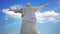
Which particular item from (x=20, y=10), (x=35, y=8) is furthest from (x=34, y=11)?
(x=20, y=10)

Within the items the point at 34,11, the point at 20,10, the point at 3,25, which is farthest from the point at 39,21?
the point at 3,25

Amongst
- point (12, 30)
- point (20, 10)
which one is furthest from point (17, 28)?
point (20, 10)

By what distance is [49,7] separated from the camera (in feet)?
7.95

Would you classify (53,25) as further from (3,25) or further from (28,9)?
(3,25)

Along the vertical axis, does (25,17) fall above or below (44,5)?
below

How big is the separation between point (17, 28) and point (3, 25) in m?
0.20

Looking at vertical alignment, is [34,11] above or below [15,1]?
below

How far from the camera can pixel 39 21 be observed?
7.95 feet

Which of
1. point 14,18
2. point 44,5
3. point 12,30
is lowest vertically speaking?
point 12,30

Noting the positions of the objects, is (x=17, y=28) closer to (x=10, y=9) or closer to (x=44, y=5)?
(x=10, y=9)

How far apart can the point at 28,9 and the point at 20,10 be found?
4.5 inches

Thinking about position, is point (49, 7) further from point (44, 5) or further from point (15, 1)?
point (15, 1)

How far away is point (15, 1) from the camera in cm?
247

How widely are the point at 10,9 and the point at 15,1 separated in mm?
131
